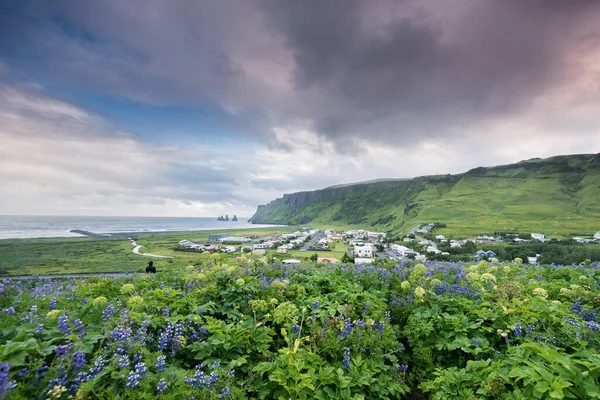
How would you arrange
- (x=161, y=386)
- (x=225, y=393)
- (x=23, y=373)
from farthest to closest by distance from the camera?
(x=225, y=393) < (x=161, y=386) < (x=23, y=373)

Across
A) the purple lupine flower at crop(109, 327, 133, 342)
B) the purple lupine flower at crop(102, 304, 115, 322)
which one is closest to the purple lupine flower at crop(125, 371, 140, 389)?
the purple lupine flower at crop(109, 327, 133, 342)

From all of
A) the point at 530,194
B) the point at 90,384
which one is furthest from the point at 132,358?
the point at 530,194

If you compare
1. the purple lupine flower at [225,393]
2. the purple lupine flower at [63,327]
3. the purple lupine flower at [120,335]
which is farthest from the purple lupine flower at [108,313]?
the purple lupine flower at [225,393]

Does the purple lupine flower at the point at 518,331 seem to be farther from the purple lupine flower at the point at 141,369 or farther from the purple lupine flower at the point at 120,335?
the purple lupine flower at the point at 120,335

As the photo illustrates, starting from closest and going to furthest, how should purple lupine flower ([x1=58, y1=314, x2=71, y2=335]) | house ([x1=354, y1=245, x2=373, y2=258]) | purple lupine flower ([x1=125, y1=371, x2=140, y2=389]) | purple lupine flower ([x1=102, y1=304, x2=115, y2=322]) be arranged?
purple lupine flower ([x1=125, y1=371, x2=140, y2=389]), purple lupine flower ([x1=58, y1=314, x2=71, y2=335]), purple lupine flower ([x1=102, y1=304, x2=115, y2=322]), house ([x1=354, y1=245, x2=373, y2=258])

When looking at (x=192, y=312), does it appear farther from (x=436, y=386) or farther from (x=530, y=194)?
(x=530, y=194)

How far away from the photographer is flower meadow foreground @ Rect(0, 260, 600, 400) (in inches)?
119

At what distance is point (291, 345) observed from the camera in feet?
15.1

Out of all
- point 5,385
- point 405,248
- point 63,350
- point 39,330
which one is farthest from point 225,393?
point 405,248

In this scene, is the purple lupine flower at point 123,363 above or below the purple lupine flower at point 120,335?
below

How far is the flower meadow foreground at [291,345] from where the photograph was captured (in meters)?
3.03

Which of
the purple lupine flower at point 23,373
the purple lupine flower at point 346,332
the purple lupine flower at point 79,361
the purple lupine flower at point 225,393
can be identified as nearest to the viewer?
the purple lupine flower at point 23,373

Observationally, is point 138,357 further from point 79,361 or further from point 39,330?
point 39,330

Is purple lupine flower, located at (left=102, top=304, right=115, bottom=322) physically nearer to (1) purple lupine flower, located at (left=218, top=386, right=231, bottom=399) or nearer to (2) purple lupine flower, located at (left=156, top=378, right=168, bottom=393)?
(2) purple lupine flower, located at (left=156, top=378, right=168, bottom=393)
